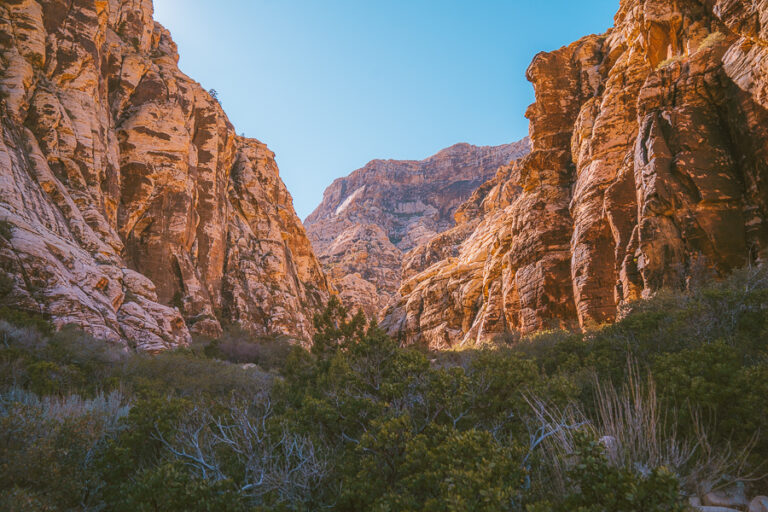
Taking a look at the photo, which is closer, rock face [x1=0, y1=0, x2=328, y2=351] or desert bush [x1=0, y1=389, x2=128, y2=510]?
desert bush [x1=0, y1=389, x2=128, y2=510]

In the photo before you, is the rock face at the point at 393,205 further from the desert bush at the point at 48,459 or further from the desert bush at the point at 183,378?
the desert bush at the point at 48,459

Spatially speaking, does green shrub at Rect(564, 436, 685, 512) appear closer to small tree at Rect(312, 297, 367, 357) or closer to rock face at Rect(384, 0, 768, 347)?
small tree at Rect(312, 297, 367, 357)

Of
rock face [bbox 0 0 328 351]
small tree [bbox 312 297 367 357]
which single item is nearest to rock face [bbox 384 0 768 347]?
small tree [bbox 312 297 367 357]

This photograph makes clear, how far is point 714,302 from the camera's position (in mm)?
8430

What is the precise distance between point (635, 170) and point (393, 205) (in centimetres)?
12315

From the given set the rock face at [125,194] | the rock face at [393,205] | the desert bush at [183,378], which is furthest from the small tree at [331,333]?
the rock face at [393,205]

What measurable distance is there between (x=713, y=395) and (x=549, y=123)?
2633 cm

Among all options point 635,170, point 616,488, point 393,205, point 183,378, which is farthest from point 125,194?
point 393,205

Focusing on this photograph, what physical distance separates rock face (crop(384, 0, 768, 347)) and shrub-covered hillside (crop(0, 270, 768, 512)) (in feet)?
25.7

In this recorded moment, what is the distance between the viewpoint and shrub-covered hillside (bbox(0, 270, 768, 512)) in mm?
3547

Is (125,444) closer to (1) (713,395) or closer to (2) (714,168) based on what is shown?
(1) (713,395)

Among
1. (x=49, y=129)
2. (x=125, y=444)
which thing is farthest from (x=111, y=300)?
(x=125, y=444)

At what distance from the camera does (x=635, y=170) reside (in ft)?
56.4

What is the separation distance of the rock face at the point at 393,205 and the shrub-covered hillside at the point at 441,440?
78.7 meters
